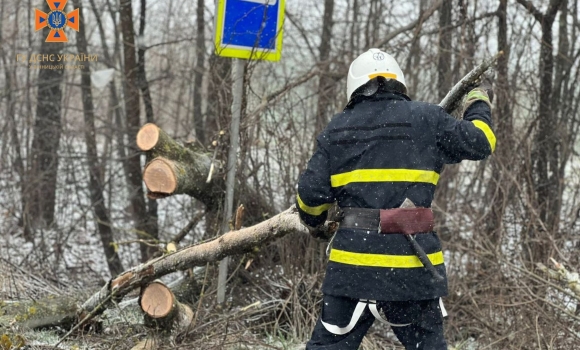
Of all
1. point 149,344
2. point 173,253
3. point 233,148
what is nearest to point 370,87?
point 233,148

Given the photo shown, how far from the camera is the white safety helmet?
11.4 feet

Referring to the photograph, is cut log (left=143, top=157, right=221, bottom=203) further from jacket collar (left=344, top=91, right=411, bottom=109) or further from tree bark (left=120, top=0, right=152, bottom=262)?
tree bark (left=120, top=0, right=152, bottom=262)

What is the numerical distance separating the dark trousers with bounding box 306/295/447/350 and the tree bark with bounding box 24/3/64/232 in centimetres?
743

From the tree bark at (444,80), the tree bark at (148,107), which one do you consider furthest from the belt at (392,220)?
the tree bark at (148,107)

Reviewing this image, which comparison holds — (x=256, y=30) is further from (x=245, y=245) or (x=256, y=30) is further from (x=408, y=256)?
(x=408, y=256)

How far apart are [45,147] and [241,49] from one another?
6.68 m

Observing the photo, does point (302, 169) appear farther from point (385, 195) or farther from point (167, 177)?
point (385, 195)

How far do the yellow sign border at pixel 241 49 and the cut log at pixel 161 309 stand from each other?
6.25 ft

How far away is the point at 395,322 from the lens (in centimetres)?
345

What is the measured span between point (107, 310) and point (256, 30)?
2.69m

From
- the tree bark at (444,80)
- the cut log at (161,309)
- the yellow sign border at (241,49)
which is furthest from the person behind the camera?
the tree bark at (444,80)

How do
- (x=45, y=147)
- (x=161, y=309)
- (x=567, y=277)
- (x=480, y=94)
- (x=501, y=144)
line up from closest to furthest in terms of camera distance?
(x=480, y=94)
(x=567, y=277)
(x=161, y=309)
(x=501, y=144)
(x=45, y=147)

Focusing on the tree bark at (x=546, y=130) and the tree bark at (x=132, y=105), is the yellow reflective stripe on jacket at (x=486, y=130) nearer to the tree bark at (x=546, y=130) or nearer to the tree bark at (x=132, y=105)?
the tree bark at (x=546, y=130)

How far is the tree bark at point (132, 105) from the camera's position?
30.6ft
